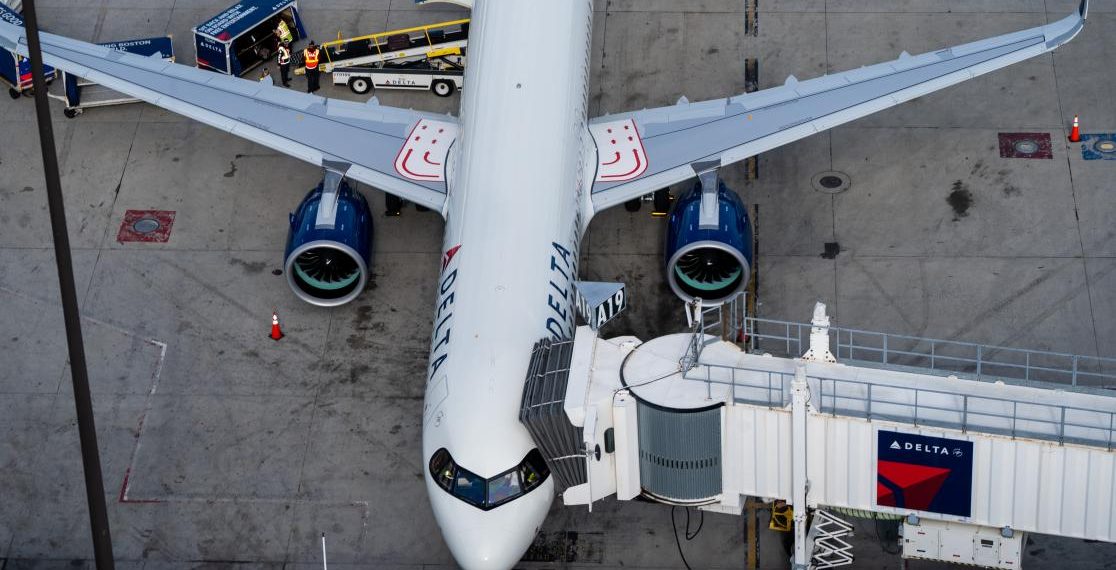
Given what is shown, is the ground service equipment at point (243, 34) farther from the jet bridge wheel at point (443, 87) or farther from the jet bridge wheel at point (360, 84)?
the jet bridge wheel at point (443, 87)

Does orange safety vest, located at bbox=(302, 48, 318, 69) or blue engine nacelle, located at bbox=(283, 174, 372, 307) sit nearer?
blue engine nacelle, located at bbox=(283, 174, 372, 307)

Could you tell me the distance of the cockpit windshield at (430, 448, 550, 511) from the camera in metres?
24.6

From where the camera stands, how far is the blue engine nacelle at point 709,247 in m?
31.5

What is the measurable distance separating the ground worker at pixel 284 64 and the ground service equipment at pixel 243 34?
3.36ft

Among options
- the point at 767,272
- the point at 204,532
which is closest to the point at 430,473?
the point at 204,532

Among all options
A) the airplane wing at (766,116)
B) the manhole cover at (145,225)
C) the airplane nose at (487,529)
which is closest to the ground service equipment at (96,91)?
the manhole cover at (145,225)

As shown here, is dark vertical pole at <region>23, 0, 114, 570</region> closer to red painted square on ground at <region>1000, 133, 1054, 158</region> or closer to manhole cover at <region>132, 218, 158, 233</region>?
manhole cover at <region>132, 218, 158, 233</region>

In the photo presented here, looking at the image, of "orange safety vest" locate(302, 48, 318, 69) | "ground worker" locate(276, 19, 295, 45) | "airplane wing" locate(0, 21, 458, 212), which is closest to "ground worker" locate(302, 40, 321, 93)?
"orange safety vest" locate(302, 48, 318, 69)

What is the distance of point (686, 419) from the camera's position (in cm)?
2317

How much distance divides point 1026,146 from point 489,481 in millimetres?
18213

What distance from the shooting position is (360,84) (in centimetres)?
3925

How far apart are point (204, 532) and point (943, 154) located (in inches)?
755

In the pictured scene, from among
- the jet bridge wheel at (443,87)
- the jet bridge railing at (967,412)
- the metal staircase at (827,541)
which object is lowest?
the metal staircase at (827,541)

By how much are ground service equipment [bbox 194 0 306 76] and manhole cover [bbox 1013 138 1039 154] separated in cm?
1870
